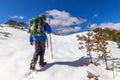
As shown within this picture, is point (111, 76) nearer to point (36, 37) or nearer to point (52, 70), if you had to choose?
point (52, 70)

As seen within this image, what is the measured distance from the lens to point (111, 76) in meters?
7.79

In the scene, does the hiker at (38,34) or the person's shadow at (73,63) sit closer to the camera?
the hiker at (38,34)

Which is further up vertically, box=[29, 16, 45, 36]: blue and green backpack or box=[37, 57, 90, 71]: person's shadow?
box=[29, 16, 45, 36]: blue and green backpack

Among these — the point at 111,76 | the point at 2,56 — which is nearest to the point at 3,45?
the point at 2,56

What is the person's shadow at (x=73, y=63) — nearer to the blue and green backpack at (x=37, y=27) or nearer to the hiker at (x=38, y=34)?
the hiker at (x=38, y=34)

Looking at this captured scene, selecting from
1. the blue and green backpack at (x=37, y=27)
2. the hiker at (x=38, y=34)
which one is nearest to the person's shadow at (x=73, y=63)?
the hiker at (x=38, y=34)

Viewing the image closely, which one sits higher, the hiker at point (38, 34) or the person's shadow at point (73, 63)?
the hiker at point (38, 34)

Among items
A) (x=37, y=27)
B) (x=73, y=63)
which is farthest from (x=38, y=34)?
(x=73, y=63)

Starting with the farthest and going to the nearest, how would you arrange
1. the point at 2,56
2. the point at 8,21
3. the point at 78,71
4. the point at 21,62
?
the point at 8,21
the point at 2,56
the point at 21,62
the point at 78,71

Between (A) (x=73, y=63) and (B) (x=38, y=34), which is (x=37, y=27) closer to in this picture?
(B) (x=38, y=34)

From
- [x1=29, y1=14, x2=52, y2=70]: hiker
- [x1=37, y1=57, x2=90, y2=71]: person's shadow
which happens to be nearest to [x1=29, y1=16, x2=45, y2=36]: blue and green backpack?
[x1=29, y1=14, x2=52, y2=70]: hiker

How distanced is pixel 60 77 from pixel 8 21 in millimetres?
36982

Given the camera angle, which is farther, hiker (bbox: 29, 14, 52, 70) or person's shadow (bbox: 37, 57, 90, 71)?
person's shadow (bbox: 37, 57, 90, 71)

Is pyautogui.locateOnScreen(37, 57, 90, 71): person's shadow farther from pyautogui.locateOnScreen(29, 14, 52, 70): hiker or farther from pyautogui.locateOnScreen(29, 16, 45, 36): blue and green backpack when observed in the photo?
pyautogui.locateOnScreen(29, 16, 45, 36): blue and green backpack
